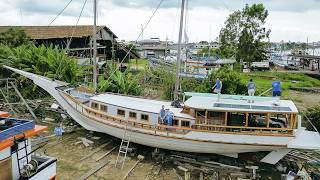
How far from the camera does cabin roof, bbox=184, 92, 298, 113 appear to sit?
13.7 meters

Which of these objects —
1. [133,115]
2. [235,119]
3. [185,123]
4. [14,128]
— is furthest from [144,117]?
[14,128]

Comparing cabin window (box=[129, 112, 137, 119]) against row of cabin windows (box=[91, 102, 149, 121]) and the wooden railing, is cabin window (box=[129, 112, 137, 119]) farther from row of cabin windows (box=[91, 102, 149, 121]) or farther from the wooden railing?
the wooden railing

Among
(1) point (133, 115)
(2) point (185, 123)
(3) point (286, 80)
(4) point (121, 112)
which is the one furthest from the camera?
(3) point (286, 80)

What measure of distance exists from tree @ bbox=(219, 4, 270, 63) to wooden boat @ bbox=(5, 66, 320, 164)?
29.1m

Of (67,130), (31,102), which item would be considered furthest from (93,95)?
(31,102)

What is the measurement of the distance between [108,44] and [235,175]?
1078 inches

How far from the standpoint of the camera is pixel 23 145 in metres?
9.03

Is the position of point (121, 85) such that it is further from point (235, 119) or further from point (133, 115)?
point (235, 119)

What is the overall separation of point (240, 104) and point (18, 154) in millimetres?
9053

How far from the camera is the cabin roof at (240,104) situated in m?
13.7

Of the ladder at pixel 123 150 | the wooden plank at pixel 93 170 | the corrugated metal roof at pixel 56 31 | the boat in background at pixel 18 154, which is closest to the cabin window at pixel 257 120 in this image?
the ladder at pixel 123 150

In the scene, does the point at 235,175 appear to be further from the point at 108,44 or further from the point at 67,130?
the point at 108,44

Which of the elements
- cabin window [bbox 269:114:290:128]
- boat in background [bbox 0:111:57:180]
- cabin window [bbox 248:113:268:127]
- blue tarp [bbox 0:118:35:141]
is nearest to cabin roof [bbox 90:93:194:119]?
cabin window [bbox 248:113:268:127]

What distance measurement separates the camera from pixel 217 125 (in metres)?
13.9
